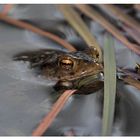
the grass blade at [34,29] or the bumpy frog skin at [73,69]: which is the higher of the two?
the grass blade at [34,29]

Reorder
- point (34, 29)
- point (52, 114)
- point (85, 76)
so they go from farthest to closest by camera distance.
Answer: point (34, 29) → point (85, 76) → point (52, 114)

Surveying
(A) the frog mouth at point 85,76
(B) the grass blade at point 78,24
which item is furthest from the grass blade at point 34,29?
(A) the frog mouth at point 85,76

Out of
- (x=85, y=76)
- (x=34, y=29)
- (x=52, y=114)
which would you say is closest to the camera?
(x=52, y=114)

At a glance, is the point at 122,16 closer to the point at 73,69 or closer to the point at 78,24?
the point at 78,24

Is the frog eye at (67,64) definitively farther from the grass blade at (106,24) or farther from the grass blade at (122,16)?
the grass blade at (122,16)

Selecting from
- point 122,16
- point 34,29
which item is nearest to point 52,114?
point 34,29

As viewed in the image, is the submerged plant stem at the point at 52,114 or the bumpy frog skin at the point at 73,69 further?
the bumpy frog skin at the point at 73,69

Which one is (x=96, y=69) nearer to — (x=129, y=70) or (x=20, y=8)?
(x=129, y=70)
